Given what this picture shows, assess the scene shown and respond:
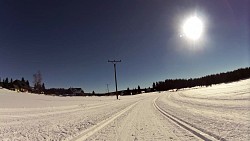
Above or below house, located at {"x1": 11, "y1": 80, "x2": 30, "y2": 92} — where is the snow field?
below

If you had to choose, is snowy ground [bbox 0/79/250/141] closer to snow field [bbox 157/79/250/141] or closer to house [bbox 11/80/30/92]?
snow field [bbox 157/79/250/141]

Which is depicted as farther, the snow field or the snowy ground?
the snowy ground

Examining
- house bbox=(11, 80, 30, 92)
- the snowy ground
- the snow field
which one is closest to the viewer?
the snow field

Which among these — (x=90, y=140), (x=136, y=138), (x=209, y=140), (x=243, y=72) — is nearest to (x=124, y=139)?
(x=136, y=138)

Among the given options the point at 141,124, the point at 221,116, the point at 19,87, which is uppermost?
the point at 19,87

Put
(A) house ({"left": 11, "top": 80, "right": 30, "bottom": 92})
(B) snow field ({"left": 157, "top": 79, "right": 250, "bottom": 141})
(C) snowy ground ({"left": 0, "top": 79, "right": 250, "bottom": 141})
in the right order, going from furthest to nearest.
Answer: (A) house ({"left": 11, "top": 80, "right": 30, "bottom": 92})
(C) snowy ground ({"left": 0, "top": 79, "right": 250, "bottom": 141})
(B) snow field ({"left": 157, "top": 79, "right": 250, "bottom": 141})

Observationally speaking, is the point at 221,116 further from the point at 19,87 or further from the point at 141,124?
the point at 19,87

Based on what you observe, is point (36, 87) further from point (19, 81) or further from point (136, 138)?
point (136, 138)

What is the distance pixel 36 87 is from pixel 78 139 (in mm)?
117128

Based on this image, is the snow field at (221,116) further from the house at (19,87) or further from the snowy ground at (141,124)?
the house at (19,87)

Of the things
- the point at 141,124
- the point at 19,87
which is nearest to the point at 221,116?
the point at 141,124

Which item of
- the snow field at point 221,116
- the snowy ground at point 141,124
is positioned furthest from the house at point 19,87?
the snow field at point 221,116

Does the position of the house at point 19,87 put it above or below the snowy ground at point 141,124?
above

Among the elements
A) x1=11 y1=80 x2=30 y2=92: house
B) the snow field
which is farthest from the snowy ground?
x1=11 y1=80 x2=30 y2=92: house
